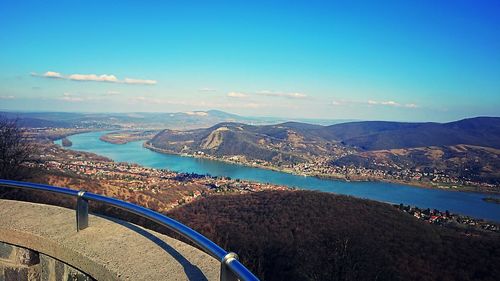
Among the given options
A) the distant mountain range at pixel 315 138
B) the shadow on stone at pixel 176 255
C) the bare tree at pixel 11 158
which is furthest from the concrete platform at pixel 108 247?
the distant mountain range at pixel 315 138

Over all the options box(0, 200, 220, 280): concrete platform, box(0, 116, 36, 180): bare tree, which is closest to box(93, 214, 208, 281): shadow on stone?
box(0, 200, 220, 280): concrete platform

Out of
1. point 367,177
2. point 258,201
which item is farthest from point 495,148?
point 258,201

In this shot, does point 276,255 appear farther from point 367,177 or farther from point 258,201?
point 367,177

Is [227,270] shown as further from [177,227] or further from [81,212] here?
[81,212]

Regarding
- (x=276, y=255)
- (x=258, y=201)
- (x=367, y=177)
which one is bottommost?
(x=367, y=177)

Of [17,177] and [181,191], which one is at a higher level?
[17,177]

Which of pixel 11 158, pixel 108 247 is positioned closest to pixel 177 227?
pixel 108 247

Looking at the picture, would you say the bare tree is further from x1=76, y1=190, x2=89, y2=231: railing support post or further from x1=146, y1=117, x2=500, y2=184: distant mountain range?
x1=146, y1=117, x2=500, y2=184: distant mountain range
